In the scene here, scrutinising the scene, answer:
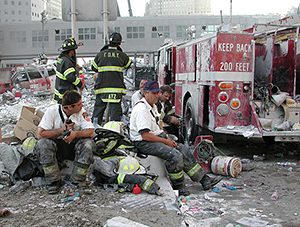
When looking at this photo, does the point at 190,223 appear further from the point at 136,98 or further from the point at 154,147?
the point at 136,98

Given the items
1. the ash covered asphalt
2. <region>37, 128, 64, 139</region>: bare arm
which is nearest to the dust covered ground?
the ash covered asphalt

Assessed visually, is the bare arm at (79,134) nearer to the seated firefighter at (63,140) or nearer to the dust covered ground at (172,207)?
the seated firefighter at (63,140)

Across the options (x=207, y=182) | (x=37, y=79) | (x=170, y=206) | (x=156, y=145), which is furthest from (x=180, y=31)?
(x=170, y=206)

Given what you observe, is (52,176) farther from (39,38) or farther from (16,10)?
(16,10)

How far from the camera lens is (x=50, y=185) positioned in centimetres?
455

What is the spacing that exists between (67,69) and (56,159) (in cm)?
230

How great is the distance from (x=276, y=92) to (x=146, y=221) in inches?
166

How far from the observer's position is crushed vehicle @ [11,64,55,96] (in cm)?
2235

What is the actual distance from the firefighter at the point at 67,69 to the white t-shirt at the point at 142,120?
6.60 feet

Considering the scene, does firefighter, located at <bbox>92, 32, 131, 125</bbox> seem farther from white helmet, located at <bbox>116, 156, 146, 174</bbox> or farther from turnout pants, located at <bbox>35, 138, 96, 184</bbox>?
turnout pants, located at <bbox>35, 138, 96, 184</bbox>

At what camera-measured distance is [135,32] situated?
2106 inches

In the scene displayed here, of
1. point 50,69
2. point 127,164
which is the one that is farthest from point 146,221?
point 50,69

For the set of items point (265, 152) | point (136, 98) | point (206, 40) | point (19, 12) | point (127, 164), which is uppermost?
point (19, 12)

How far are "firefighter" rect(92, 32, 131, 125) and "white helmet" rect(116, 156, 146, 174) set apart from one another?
7.91 ft
